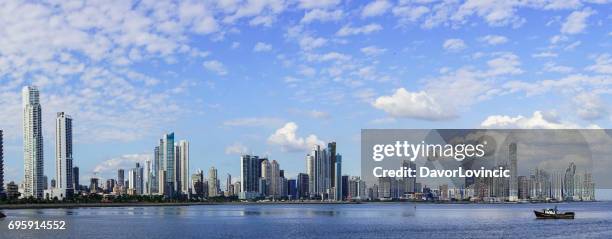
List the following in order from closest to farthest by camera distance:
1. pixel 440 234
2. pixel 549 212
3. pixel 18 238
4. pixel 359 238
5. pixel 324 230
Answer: pixel 18 238 < pixel 359 238 < pixel 440 234 < pixel 324 230 < pixel 549 212

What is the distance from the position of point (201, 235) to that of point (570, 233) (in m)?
65.6

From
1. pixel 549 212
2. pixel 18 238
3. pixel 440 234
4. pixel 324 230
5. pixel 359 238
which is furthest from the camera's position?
pixel 549 212

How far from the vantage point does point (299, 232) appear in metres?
133

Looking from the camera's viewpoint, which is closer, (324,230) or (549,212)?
(324,230)

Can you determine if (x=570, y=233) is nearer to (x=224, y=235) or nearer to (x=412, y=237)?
(x=412, y=237)

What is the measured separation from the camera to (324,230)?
14012 cm

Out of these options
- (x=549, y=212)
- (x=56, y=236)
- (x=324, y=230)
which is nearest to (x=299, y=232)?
(x=324, y=230)

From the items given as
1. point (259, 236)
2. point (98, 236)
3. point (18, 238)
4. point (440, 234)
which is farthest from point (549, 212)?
point (18, 238)

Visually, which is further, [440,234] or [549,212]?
[549,212]

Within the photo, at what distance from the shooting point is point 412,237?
119m

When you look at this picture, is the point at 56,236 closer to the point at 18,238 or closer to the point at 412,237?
the point at 18,238

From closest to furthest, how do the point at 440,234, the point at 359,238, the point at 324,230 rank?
the point at 359,238 < the point at 440,234 < the point at 324,230

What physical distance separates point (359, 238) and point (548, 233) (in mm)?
35542

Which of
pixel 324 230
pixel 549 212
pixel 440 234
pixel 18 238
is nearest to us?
pixel 18 238
